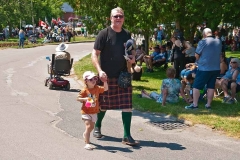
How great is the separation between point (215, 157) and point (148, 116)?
2.63 m

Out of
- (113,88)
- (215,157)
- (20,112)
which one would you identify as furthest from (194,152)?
(20,112)

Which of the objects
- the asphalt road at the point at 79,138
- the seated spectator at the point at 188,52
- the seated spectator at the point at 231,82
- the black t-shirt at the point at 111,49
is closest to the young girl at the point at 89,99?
the black t-shirt at the point at 111,49

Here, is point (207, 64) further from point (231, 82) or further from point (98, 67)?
point (98, 67)

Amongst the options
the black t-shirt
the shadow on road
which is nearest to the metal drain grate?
the shadow on road

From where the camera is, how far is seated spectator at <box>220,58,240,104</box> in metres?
9.38

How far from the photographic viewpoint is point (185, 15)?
45.9ft

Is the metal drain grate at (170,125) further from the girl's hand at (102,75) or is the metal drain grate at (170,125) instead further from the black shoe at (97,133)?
the girl's hand at (102,75)

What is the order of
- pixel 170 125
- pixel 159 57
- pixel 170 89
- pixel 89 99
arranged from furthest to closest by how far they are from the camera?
pixel 159 57 < pixel 170 89 < pixel 170 125 < pixel 89 99

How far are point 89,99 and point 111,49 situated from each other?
0.85 metres

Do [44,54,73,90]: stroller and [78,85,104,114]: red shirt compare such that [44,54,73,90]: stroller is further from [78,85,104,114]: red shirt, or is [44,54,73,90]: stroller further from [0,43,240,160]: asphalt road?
[78,85,104,114]: red shirt

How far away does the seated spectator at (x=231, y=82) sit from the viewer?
938cm

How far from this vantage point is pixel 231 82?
9562 millimetres

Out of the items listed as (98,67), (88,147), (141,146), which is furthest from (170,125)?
(98,67)

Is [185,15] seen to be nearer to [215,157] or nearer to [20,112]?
[20,112]
